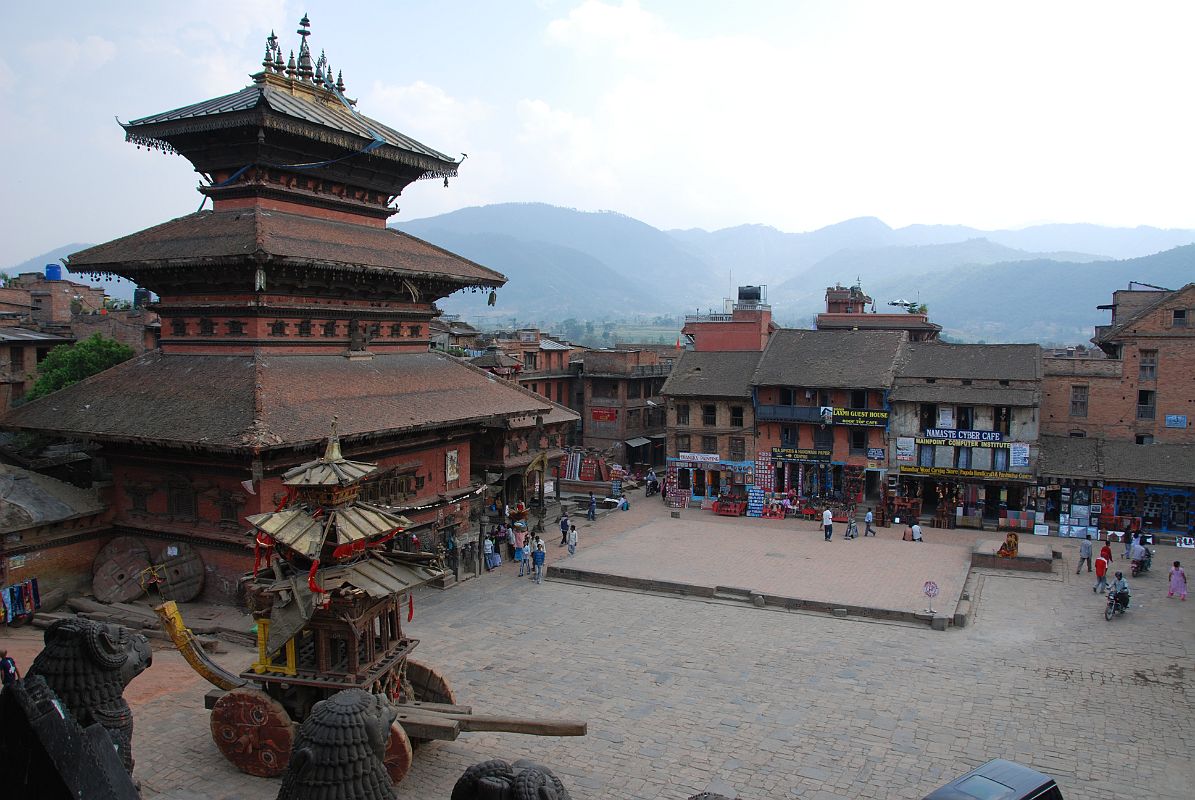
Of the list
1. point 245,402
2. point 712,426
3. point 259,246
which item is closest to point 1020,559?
point 712,426

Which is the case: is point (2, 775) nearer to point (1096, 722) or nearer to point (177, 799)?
point (177, 799)

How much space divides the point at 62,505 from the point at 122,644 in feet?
50.1

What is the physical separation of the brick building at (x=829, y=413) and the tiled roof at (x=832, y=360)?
5cm

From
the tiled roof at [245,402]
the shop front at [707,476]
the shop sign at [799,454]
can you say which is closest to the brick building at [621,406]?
the shop front at [707,476]

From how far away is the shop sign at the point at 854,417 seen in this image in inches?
1545

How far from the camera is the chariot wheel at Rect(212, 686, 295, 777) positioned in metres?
12.9

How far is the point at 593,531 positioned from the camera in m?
36.0

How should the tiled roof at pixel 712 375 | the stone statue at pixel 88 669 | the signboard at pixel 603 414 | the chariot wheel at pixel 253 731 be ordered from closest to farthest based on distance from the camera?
the stone statue at pixel 88 669 → the chariot wheel at pixel 253 731 → the tiled roof at pixel 712 375 → the signboard at pixel 603 414

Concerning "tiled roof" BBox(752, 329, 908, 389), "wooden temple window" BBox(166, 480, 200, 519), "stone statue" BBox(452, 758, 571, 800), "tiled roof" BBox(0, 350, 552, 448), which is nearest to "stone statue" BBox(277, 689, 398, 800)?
"stone statue" BBox(452, 758, 571, 800)

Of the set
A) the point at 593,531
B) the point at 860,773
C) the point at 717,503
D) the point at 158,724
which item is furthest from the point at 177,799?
the point at 717,503

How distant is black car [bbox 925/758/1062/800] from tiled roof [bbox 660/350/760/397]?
31.0 meters

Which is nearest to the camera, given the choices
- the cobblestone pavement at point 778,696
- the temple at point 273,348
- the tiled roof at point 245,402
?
the cobblestone pavement at point 778,696

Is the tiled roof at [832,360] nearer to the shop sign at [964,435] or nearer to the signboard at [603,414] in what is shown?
the shop sign at [964,435]

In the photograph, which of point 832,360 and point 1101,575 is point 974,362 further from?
point 1101,575
